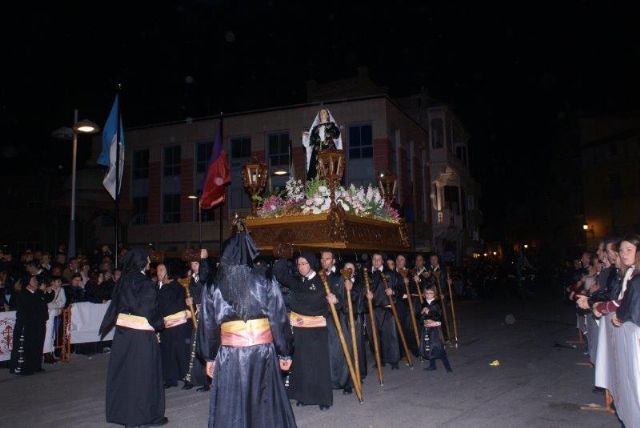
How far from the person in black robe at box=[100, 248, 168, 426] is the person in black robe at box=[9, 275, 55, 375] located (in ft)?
14.6

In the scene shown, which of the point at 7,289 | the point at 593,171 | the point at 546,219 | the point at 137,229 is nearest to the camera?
the point at 7,289

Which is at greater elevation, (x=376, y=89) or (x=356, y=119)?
(x=376, y=89)

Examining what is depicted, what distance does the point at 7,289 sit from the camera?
10555 millimetres

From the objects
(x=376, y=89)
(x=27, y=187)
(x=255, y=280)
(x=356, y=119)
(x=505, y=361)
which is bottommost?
(x=505, y=361)

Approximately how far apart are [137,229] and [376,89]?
59.5 feet

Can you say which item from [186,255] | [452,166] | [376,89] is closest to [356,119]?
[376,89]

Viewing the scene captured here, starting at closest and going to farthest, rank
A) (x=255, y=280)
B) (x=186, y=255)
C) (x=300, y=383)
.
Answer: (x=255, y=280)
(x=300, y=383)
(x=186, y=255)

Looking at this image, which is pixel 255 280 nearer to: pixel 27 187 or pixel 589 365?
pixel 589 365

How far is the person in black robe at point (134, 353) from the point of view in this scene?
18.1 feet

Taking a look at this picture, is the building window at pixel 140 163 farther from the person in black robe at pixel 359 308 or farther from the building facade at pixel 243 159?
the person in black robe at pixel 359 308

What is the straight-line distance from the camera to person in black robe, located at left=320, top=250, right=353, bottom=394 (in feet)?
23.2

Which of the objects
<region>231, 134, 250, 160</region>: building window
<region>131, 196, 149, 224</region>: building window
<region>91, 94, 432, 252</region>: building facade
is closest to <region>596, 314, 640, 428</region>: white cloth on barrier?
<region>91, 94, 432, 252</region>: building facade

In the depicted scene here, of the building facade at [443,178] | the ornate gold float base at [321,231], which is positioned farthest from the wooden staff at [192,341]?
the building facade at [443,178]

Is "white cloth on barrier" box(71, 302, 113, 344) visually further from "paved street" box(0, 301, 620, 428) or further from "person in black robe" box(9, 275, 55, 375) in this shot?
"person in black robe" box(9, 275, 55, 375)
